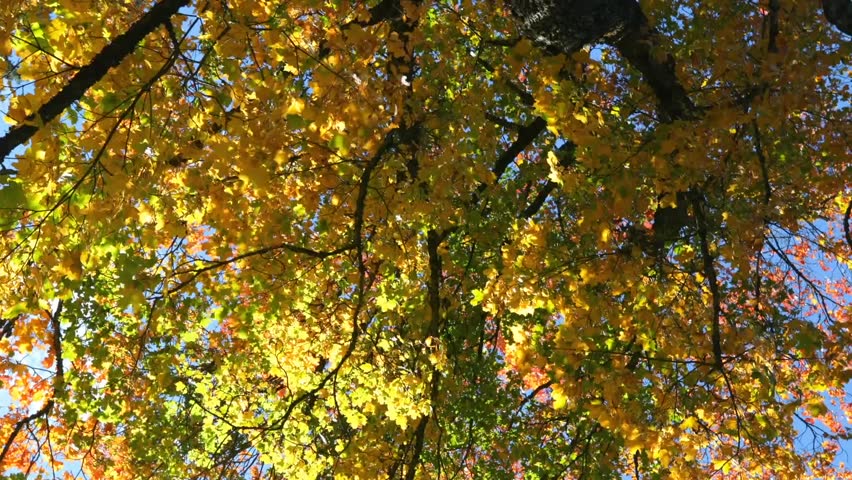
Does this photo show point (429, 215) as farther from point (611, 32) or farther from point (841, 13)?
point (841, 13)

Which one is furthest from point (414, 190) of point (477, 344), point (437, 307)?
point (477, 344)

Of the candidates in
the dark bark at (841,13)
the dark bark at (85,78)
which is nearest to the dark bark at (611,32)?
the dark bark at (841,13)

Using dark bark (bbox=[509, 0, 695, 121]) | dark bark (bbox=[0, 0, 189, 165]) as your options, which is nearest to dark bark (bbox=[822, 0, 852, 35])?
dark bark (bbox=[509, 0, 695, 121])

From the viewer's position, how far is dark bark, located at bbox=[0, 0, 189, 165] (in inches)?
105

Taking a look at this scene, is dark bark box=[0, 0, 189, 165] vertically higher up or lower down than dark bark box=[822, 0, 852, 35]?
lower down

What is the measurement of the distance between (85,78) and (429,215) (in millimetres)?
2954

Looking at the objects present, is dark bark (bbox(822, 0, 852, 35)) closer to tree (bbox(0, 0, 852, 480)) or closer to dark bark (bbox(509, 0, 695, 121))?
tree (bbox(0, 0, 852, 480))

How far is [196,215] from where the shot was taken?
484 cm

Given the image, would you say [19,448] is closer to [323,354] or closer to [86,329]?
[86,329]

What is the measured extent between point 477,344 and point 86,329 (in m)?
4.26

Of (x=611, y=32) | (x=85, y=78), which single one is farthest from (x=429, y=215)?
(x=85, y=78)

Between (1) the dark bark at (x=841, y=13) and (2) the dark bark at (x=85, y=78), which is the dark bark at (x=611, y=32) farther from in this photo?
(2) the dark bark at (x=85, y=78)

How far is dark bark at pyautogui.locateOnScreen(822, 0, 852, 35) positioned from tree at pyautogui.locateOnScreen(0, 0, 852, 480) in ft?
0.05

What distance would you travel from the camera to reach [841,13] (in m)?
3.74
